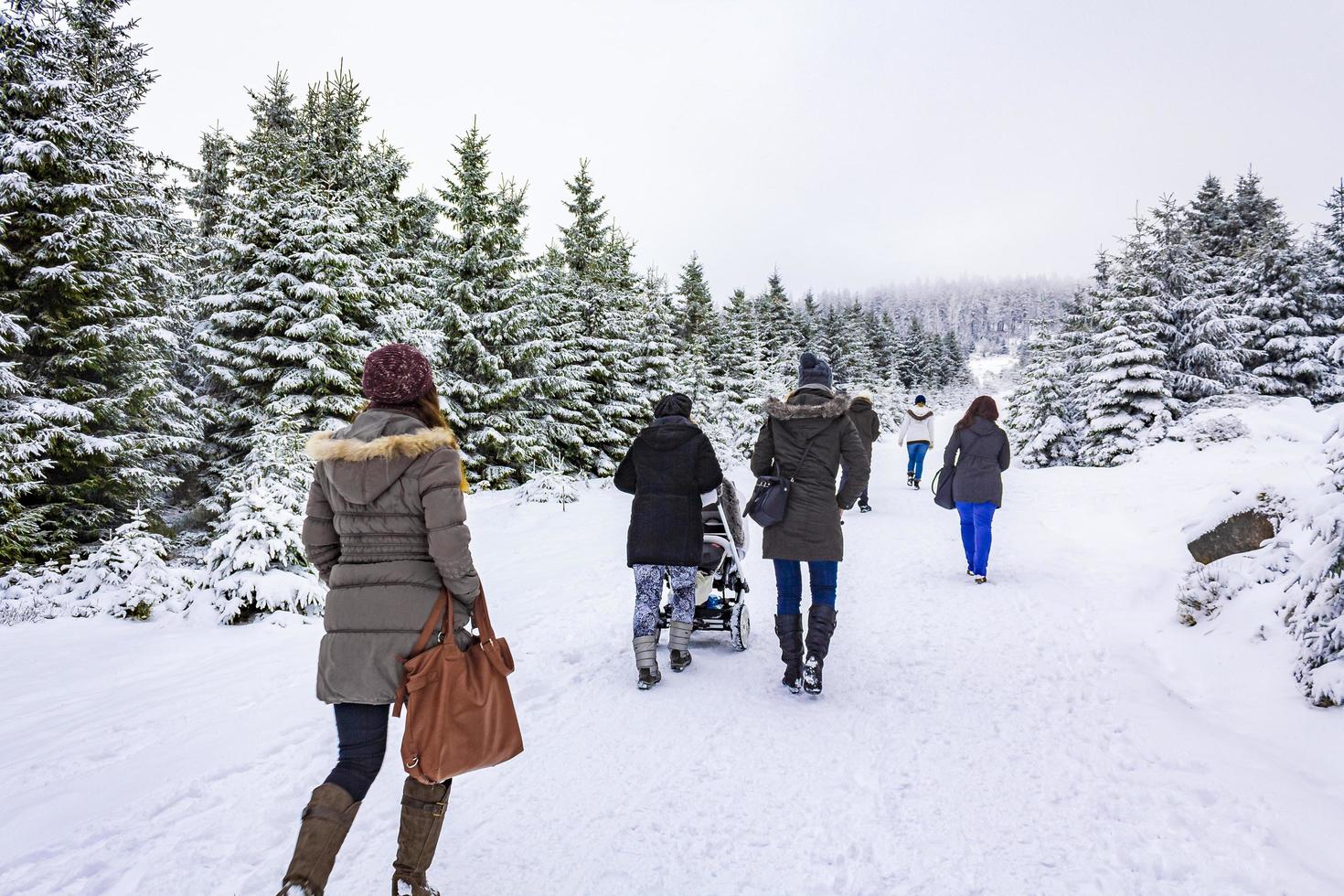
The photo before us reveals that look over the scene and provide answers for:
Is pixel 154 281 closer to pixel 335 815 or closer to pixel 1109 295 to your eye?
pixel 335 815

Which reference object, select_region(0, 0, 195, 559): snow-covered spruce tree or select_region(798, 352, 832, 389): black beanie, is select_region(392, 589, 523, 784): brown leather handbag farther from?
select_region(0, 0, 195, 559): snow-covered spruce tree

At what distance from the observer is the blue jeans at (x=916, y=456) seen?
54.3ft

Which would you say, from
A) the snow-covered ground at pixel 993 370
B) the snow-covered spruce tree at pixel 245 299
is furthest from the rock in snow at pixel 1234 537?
the snow-covered ground at pixel 993 370

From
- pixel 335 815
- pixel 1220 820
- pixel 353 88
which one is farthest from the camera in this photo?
pixel 353 88

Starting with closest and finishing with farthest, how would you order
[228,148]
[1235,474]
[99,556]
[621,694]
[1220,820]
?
1. [1220,820]
2. [621,694]
3. [99,556]
4. [1235,474]
5. [228,148]

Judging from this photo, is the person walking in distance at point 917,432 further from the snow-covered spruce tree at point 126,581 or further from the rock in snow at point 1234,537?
the snow-covered spruce tree at point 126,581

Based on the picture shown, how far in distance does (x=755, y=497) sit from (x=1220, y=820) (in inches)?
126

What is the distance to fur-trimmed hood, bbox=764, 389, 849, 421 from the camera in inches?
199

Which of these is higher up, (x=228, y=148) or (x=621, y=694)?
(x=228, y=148)

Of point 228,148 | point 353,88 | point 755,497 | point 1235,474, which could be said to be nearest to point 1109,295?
point 1235,474

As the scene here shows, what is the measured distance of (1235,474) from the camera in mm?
11383

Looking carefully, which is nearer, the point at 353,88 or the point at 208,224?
the point at 353,88

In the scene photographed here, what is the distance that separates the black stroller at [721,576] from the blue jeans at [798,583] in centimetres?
68

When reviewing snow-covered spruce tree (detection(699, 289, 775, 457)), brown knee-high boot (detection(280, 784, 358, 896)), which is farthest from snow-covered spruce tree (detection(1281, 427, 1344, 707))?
snow-covered spruce tree (detection(699, 289, 775, 457))
